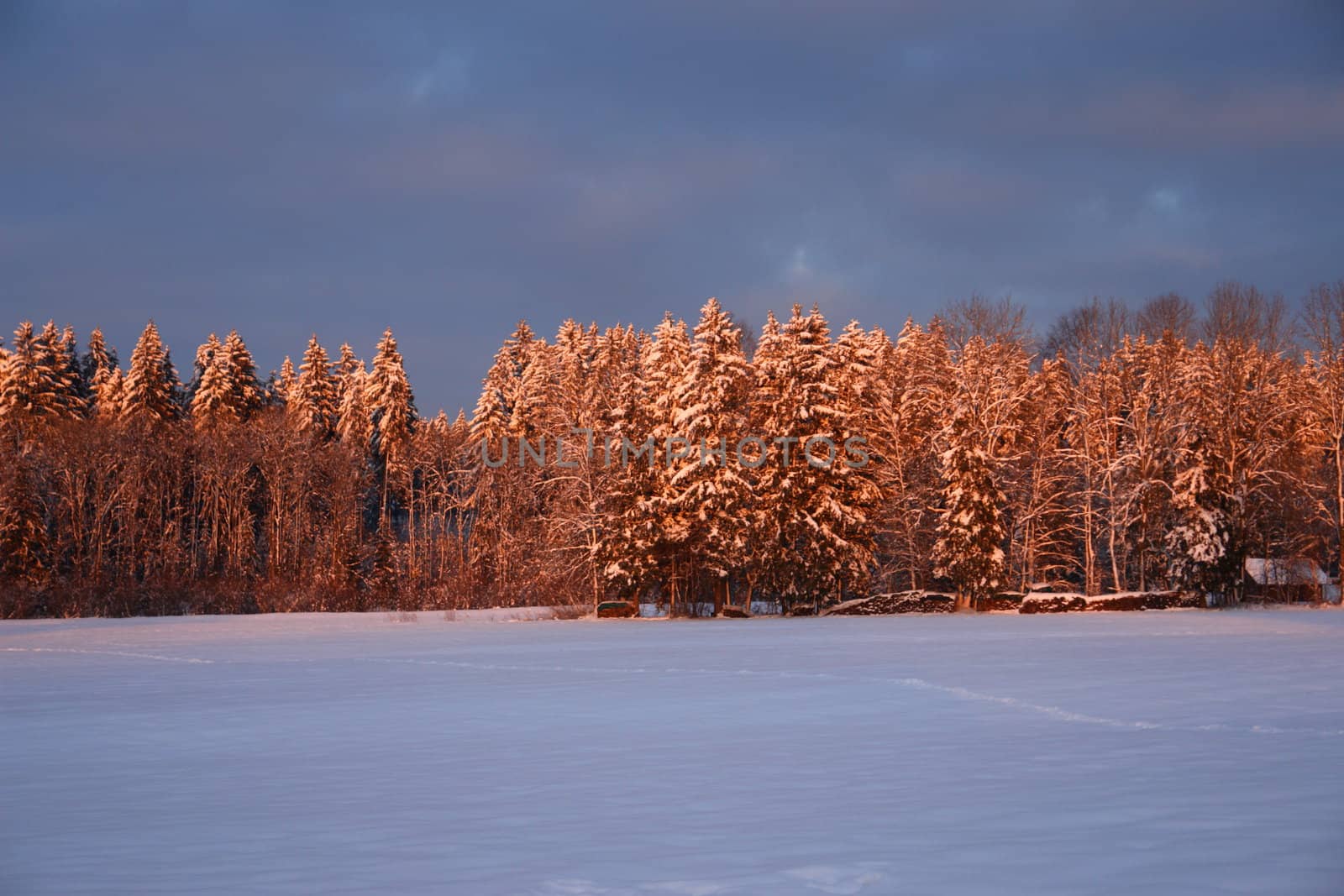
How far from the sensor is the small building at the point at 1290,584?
41.1 meters

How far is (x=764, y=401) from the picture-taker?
44.1 metres

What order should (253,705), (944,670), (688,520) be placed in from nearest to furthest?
(253,705) → (944,670) → (688,520)

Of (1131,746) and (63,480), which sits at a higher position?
(63,480)

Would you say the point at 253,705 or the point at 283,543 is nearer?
the point at 253,705

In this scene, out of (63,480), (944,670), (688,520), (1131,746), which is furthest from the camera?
(63,480)

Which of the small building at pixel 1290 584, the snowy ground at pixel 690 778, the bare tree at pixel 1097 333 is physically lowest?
the snowy ground at pixel 690 778

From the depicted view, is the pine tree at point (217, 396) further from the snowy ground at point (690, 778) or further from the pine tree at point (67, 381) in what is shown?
the snowy ground at point (690, 778)

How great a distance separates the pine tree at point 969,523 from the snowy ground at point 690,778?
20.0 m

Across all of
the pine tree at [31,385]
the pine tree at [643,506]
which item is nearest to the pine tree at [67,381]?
the pine tree at [31,385]

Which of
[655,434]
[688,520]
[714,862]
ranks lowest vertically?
[714,862]

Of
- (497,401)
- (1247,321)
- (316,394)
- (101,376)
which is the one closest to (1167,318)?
(1247,321)

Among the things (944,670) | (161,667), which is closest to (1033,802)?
(944,670)

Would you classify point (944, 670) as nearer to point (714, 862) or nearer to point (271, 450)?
point (714, 862)

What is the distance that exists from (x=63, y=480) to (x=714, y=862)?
58.6 meters
